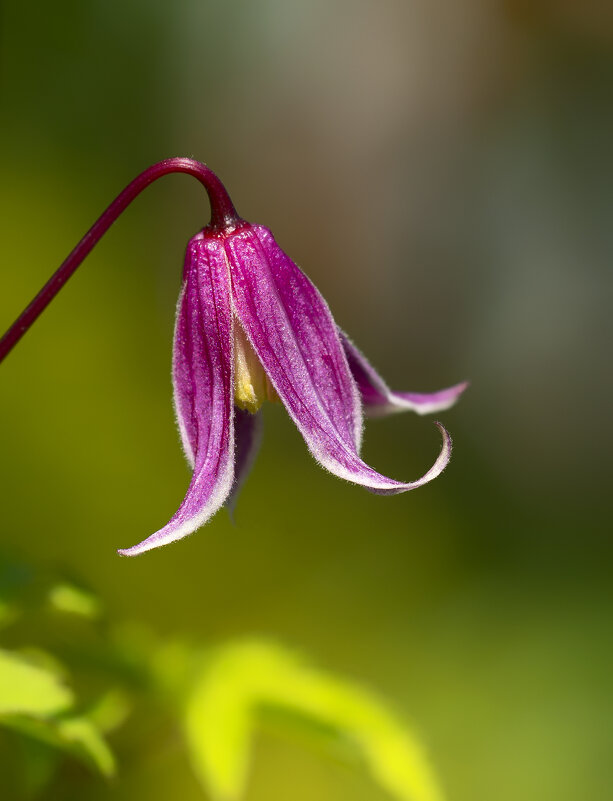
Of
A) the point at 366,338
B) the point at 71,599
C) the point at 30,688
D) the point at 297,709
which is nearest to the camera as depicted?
the point at 30,688

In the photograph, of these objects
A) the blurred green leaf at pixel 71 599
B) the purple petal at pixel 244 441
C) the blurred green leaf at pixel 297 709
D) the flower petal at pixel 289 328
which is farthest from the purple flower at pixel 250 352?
the blurred green leaf at pixel 297 709

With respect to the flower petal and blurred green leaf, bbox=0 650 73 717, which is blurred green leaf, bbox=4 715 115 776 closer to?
blurred green leaf, bbox=0 650 73 717

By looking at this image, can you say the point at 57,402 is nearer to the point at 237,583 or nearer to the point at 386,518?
the point at 237,583

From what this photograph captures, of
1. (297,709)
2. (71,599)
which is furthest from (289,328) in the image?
(297,709)

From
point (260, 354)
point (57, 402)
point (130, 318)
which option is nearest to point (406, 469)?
point (130, 318)

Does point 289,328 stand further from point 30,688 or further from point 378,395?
point 30,688

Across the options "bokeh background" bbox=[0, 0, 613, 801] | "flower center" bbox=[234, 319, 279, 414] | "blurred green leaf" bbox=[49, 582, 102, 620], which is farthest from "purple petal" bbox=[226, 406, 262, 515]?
"bokeh background" bbox=[0, 0, 613, 801]
